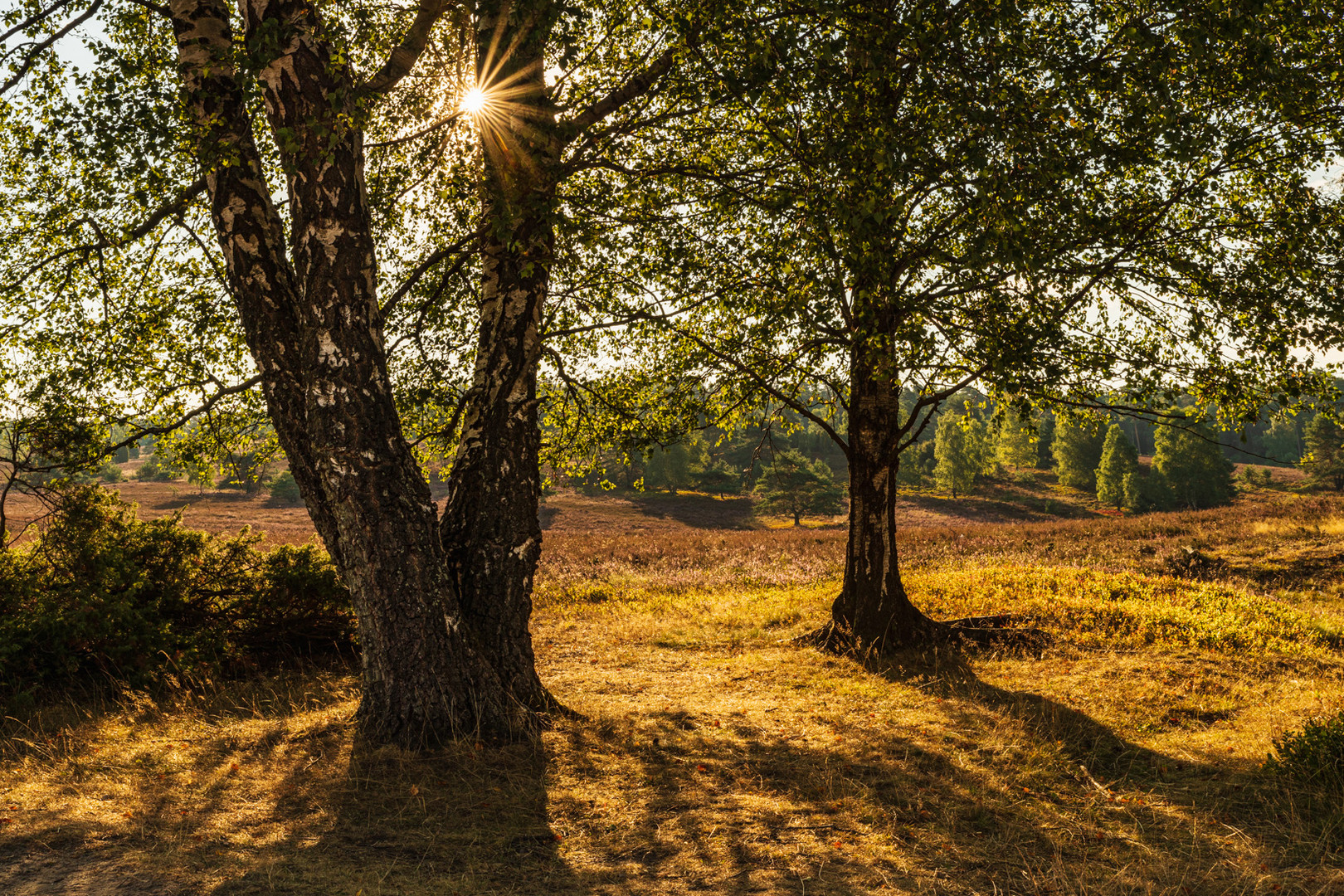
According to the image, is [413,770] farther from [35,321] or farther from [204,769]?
[35,321]

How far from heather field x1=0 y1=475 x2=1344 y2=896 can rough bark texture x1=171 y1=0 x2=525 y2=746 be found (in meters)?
0.60

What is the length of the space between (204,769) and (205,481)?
17.0ft

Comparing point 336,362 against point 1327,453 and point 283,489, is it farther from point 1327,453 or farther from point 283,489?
point 1327,453

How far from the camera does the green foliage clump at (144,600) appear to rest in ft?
25.0

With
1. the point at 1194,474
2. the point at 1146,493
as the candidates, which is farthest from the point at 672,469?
the point at 1194,474

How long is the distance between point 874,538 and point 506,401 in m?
5.76

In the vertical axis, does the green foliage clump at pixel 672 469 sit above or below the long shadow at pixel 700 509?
above

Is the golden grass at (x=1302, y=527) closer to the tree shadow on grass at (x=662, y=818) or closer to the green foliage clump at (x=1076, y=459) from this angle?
the tree shadow on grass at (x=662, y=818)

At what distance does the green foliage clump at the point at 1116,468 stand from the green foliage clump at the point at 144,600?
5757 cm

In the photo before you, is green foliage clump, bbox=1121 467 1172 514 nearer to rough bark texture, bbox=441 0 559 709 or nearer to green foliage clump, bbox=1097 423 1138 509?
green foliage clump, bbox=1097 423 1138 509

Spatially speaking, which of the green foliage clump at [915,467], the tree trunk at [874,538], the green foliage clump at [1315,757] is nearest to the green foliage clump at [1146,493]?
the green foliage clump at [915,467]

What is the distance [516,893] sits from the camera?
4031mm

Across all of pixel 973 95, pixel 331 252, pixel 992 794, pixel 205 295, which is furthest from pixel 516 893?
pixel 205 295

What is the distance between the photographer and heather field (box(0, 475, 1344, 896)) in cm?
422
